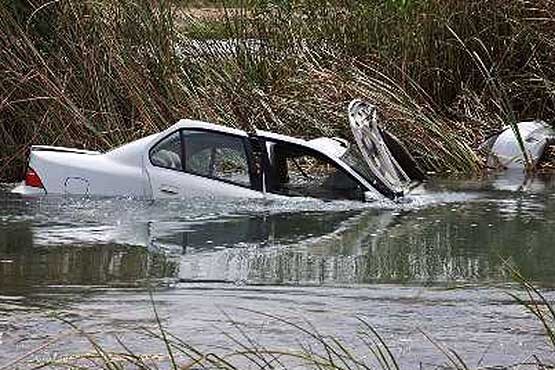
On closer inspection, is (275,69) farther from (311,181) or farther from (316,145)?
(316,145)

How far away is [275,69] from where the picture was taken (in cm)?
2055

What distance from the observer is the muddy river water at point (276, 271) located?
8672 millimetres

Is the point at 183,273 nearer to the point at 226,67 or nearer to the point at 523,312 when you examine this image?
the point at 523,312

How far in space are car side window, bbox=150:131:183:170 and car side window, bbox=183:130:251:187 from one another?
0.08 m

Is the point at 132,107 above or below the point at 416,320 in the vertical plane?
above

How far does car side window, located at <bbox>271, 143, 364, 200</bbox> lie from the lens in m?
14.3

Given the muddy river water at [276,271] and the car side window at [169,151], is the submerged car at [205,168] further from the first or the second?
the muddy river water at [276,271]

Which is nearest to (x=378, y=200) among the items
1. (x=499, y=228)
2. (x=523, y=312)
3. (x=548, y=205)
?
(x=499, y=228)

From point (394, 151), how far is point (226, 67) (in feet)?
14.1

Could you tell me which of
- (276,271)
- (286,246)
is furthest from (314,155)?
(276,271)


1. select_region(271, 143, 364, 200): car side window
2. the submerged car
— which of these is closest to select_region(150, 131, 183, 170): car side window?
the submerged car

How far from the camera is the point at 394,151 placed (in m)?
16.3

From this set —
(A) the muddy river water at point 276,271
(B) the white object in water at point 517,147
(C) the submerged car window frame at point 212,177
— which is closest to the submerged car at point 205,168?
(C) the submerged car window frame at point 212,177

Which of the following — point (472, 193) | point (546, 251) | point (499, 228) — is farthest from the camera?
point (472, 193)
